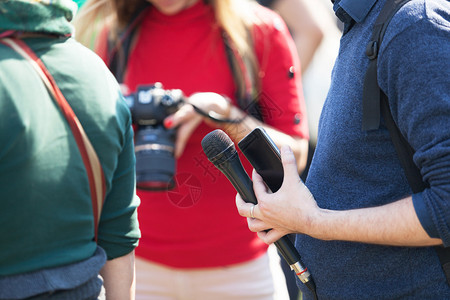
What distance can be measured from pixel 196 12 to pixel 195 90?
1.00 ft

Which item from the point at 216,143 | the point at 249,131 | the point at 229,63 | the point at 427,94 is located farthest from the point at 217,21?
the point at 427,94

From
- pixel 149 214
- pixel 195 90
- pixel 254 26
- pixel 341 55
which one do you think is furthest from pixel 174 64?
pixel 341 55

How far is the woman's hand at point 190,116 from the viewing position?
6.80 ft

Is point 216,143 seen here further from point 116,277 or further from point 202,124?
point 202,124

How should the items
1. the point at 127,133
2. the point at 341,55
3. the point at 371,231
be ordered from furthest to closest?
the point at 341,55
the point at 127,133
the point at 371,231

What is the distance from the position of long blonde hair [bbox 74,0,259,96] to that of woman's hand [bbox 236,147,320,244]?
778 mm

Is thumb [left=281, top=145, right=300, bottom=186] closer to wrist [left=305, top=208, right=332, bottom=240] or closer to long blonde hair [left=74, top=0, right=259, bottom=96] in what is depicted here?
wrist [left=305, top=208, right=332, bottom=240]

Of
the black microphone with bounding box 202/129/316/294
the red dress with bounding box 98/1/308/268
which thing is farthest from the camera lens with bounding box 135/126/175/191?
the black microphone with bounding box 202/129/316/294

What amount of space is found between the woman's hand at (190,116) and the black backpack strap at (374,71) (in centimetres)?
84

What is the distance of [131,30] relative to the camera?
7.63 ft

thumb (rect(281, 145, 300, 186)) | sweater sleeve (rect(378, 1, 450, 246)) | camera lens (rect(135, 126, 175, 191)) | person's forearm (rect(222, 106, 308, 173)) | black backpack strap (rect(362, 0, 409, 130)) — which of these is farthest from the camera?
person's forearm (rect(222, 106, 308, 173))

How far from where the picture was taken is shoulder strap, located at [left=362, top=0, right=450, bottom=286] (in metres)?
1.33

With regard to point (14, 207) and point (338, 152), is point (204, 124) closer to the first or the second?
point (338, 152)

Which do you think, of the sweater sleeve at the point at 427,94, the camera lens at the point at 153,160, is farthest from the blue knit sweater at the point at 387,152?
the camera lens at the point at 153,160
